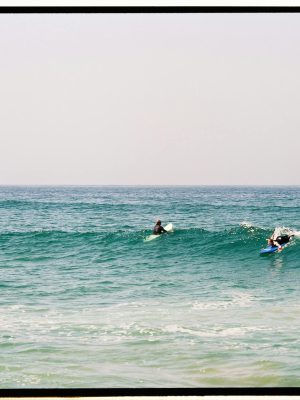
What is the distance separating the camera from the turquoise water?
368 cm

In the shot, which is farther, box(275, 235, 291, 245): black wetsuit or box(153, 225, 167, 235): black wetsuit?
box(153, 225, 167, 235): black wetsuit

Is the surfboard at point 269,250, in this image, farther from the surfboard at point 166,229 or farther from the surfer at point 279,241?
the surfboard at point 166,229

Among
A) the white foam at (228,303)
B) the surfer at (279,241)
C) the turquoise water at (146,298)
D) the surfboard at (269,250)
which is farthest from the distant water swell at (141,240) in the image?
the white foam at (228,303)

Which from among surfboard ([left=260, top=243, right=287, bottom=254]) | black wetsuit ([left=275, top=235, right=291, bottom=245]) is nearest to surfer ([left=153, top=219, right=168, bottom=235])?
surfboard ([left=260, top=243, right=287, bottom=254])

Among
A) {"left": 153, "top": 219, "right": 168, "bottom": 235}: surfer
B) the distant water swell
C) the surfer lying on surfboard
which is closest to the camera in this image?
the surfer lying on surfboard

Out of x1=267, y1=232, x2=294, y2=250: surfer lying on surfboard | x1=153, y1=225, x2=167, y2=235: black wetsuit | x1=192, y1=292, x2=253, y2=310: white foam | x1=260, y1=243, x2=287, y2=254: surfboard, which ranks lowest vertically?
x1=192, y1=292, x2=253, y2=310: white foam

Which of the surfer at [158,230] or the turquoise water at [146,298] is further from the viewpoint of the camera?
the surfer at [158,230]

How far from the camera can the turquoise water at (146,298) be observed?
368 cm

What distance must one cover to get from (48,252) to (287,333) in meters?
5.05

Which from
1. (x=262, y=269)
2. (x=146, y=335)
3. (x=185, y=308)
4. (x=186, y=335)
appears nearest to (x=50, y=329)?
(x=146, y=335)

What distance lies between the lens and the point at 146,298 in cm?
573

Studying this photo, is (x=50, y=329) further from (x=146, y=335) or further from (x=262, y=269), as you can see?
(x=262, y=269)

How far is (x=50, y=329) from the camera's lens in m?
4.47

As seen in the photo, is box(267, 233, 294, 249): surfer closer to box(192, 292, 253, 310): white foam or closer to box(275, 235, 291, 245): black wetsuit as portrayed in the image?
box(275, 235, 291, 245): black wetsuit
